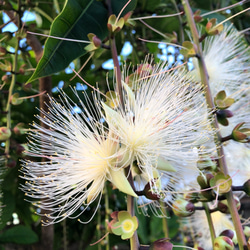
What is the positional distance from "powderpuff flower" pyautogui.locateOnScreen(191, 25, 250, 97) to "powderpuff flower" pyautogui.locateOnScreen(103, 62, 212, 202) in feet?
0.72

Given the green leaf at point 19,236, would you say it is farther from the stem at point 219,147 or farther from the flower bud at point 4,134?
the stem at point 219,147

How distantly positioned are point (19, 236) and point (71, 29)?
480 millimetres

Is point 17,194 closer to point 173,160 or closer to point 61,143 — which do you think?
point 61,143

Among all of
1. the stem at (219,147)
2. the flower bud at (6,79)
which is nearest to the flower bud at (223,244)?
the stem at (219,147)

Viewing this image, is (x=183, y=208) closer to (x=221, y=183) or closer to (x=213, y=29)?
(x=221, y=183)

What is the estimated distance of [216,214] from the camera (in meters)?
0.71

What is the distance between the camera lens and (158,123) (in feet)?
1.68

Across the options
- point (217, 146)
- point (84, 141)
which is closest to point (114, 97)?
point (84, 141)

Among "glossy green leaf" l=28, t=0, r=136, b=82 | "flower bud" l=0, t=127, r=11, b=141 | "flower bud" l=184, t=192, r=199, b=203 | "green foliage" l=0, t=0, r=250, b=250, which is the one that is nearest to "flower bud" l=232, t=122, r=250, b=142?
"green foliage" l=0, t=0, r=250, b=250

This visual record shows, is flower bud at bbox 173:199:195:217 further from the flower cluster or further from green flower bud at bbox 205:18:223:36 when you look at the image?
green flower bud at bbox 205:18:223:36

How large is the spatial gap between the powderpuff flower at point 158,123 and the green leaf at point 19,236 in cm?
37

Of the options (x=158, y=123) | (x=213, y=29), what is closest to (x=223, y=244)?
(x=158, y=123)

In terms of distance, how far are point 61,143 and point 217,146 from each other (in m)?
0.26

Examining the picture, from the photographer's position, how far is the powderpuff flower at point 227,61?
73 cm
